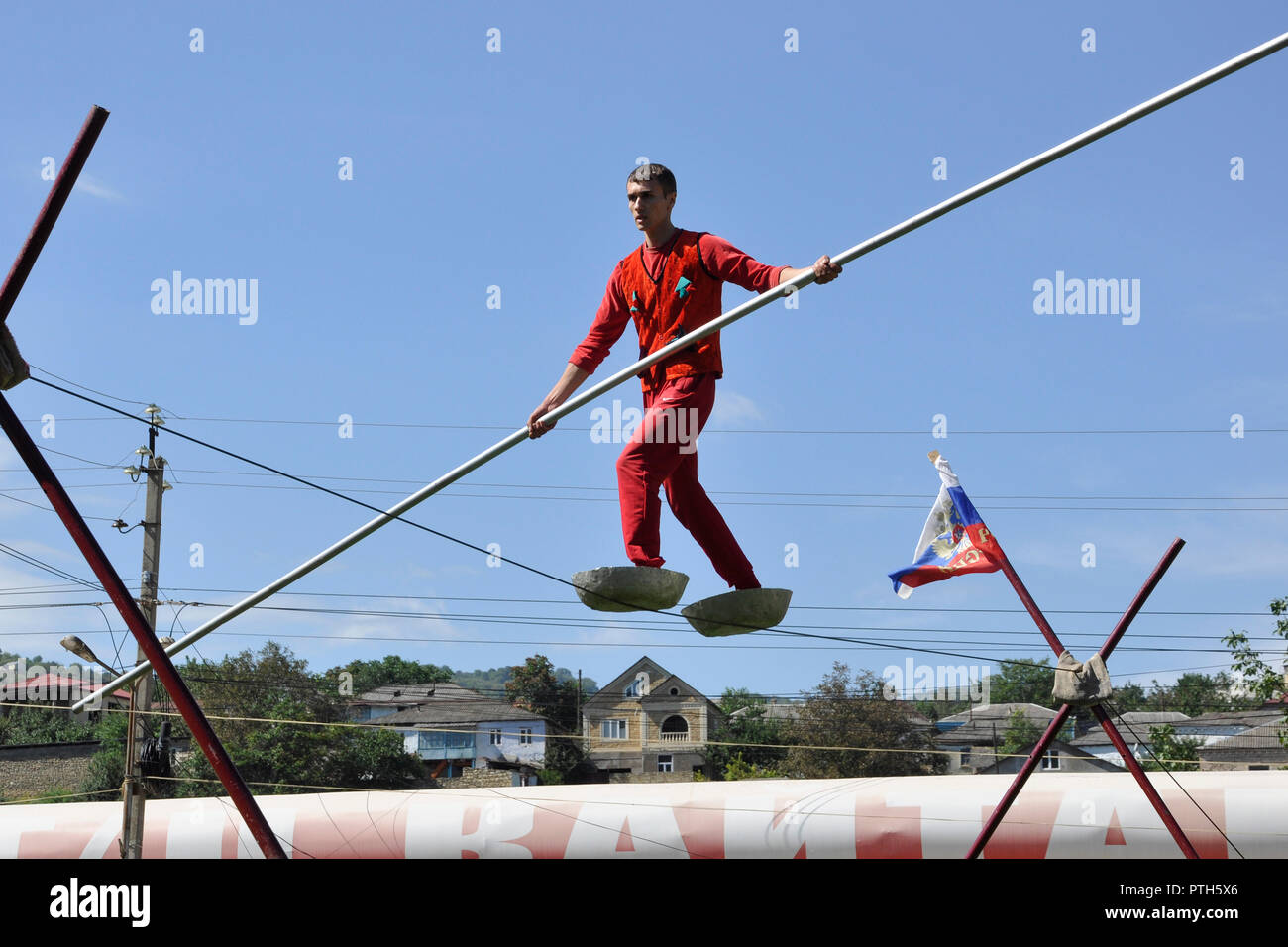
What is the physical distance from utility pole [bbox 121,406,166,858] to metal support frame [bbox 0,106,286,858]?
13.7 metres

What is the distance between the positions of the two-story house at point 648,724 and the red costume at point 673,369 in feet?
159

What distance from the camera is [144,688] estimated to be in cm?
1969

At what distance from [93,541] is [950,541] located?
22.3 feet

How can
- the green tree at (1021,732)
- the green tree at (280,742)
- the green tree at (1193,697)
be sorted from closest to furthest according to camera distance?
→ the green tree at (280,742) → the green tree at (1021,732) → the green tree at (1193,697)

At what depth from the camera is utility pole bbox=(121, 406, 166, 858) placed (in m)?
19.3

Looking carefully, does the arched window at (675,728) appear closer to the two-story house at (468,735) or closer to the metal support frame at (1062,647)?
the two-story house at (468,735)

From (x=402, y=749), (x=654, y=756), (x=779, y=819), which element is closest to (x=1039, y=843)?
(x=779, y=819)

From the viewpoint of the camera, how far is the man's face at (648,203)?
644 cm

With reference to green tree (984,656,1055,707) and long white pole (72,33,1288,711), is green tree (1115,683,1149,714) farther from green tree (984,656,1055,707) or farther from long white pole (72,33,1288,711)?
long white pole (72,33,1288,711)

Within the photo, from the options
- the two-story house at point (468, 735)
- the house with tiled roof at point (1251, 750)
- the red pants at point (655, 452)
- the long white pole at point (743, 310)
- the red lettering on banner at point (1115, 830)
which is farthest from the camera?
the two-story house at point (468, 735)

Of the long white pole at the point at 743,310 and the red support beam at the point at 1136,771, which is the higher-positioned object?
the long white pole at the point at 743,310

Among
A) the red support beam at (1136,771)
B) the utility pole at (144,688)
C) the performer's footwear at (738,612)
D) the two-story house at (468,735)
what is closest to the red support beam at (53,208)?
the performer's footwear at (738,612)
